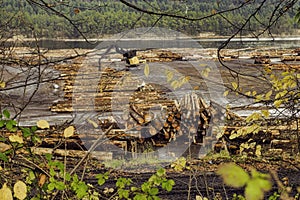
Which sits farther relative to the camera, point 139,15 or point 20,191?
point 139,15

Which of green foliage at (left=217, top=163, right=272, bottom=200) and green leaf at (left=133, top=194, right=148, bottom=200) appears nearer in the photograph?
green foliage at (left=217, top=163, right=272, bottom=200)

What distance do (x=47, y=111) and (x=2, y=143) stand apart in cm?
893

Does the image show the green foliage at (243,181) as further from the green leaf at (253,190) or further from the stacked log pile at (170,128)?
the stacked log pile at (170,128)

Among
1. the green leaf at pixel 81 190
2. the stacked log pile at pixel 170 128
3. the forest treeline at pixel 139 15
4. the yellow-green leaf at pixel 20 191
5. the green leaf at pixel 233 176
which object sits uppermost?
the forest treeline at pixel 139 15

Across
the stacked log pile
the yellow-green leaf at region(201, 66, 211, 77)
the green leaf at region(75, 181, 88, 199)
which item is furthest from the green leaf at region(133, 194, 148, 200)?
the stacked log pile

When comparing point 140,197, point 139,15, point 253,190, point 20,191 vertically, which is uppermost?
point 139,15

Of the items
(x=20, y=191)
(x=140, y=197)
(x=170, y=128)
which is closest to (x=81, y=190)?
(x=140, y=197)

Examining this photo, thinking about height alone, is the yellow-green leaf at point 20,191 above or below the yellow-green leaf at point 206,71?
below

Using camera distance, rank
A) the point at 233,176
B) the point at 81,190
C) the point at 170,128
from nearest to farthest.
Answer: the point at 233,176, the point at 81,190, the point at 170,128

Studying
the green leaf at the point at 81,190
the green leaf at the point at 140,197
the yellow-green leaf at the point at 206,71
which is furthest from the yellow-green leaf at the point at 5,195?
the yellow-green leaf at the point at 206,71

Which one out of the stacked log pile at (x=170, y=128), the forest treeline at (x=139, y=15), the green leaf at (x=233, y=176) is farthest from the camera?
the stacked log pile at (x=170, y=128)

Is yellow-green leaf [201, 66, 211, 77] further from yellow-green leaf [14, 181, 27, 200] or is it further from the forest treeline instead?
yellow-green leaf [14, 181, 27, 200]

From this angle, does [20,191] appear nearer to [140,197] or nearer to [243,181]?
[140,197]

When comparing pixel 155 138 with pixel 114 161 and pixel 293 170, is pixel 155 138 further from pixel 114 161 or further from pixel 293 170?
pixel 293 170
